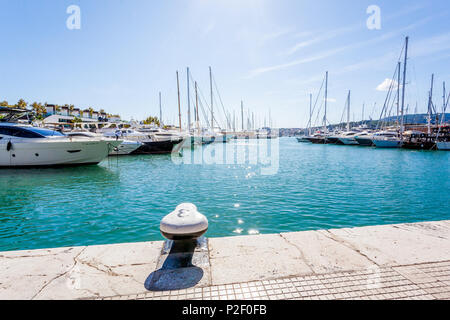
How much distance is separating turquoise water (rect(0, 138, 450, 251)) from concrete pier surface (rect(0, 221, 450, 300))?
2528 millimetres

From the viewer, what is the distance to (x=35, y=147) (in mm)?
18391

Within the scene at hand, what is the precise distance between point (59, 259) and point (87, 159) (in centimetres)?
1834

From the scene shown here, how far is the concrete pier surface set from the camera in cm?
311

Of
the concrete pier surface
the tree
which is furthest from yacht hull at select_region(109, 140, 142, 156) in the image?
the tree

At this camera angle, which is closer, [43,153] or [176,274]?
[176,274]

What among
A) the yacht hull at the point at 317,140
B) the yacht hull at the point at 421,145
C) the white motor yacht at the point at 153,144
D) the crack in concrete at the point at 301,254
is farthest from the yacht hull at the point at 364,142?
the crack in concrete at the point at 301,254

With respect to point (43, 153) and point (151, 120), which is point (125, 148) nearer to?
point (43, 153)

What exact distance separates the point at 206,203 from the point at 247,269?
6505mm

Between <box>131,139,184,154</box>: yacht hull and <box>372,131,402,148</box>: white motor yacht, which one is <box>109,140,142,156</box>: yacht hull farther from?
<box>372,131,402,148</box>: white motor yacht

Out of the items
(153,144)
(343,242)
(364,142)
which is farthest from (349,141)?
(343,242)
